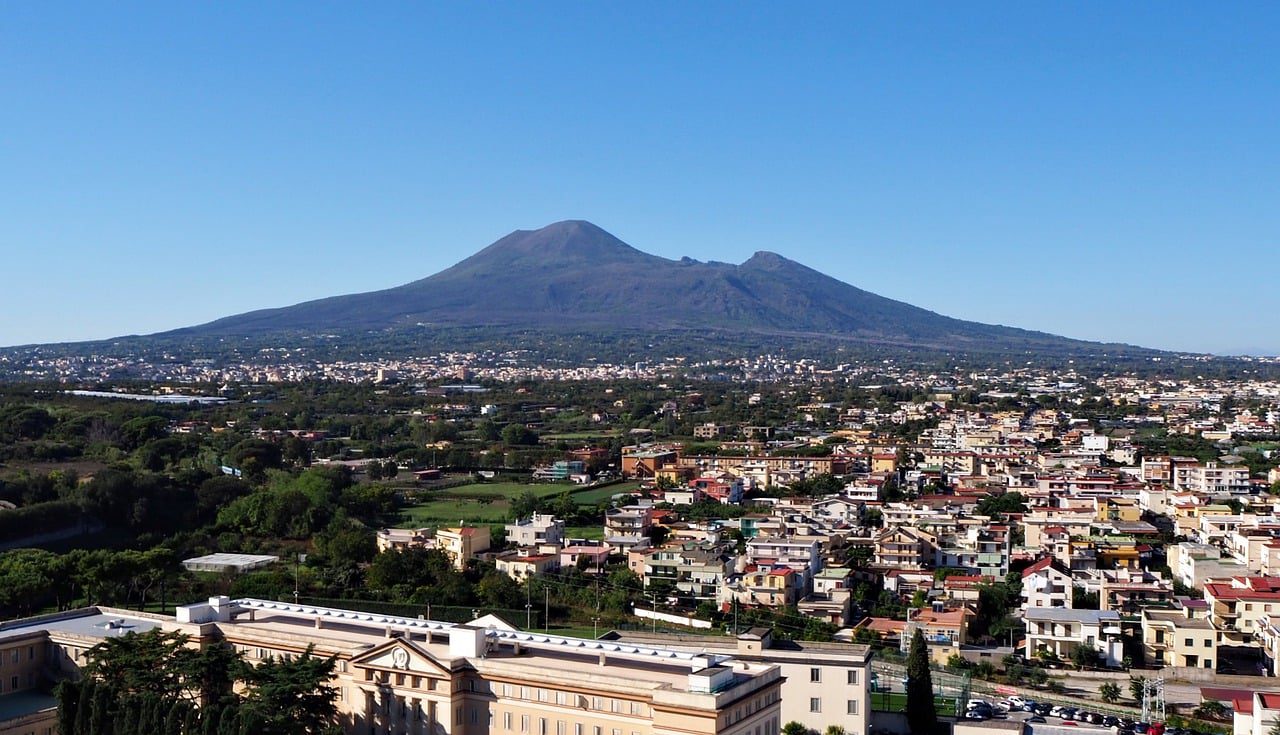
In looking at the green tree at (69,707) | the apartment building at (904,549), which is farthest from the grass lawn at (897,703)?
the green tree at (69,707)

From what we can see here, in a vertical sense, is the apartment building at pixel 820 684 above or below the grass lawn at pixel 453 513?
above

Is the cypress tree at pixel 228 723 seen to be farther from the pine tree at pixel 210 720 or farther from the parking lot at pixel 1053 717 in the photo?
the parking lot at pixel 1053 717

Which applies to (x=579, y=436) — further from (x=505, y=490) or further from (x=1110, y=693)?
(x=1110, y=693)

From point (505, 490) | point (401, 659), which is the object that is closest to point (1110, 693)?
point (401, 659)

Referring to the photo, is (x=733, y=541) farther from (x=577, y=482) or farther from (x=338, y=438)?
(x=338, y=438)

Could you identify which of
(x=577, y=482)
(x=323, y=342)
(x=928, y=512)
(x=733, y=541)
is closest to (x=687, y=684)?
(x=733, y=541)

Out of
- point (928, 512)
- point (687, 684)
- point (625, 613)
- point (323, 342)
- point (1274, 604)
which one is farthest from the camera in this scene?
point (323, 342)

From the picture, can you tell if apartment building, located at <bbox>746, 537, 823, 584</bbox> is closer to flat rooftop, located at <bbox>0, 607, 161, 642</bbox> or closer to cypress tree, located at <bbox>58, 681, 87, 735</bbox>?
flat rooftop, located at <bbox>0, 607, 161, 642</bbox>
